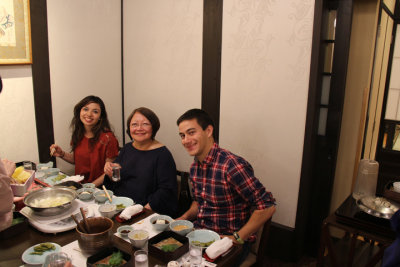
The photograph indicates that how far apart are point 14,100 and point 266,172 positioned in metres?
2.15

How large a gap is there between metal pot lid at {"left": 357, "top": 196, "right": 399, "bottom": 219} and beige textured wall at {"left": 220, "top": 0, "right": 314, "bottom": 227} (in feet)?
1.81

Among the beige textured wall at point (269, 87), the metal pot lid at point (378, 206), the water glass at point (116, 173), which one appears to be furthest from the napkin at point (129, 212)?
the metal pot lid at point (378, 206)

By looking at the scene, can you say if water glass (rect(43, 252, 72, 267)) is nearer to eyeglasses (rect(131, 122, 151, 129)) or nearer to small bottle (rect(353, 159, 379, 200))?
eyeglasses (rect(131, 122, 151, 129))

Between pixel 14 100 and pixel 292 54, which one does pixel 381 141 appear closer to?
pixel 292 54

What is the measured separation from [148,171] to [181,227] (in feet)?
2.42

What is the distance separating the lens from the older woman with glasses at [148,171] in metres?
2.27

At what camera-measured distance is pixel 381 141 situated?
467 centimetres

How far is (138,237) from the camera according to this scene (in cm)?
153

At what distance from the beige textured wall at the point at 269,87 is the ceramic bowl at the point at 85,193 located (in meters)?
1.21

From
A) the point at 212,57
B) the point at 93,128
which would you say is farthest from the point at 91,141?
the point at 212,57

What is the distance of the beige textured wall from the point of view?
2.34 meters

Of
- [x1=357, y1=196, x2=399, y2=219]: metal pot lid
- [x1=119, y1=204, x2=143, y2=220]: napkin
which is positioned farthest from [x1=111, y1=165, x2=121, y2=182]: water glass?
[x1=357, y1=196, x2=399, y2=219]: metal pot lid

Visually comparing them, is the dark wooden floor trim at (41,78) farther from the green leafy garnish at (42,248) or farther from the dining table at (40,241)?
the green leafy garnish at (42,248)

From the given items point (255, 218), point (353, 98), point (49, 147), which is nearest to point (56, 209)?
point (255, 218)
